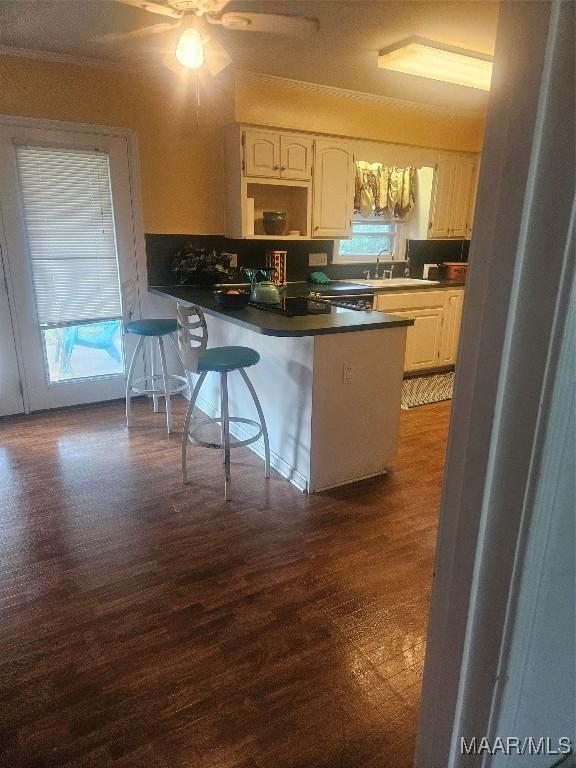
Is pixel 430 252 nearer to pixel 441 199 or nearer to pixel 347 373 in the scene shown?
pixel 441 199

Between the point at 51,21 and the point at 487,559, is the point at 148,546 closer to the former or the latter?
the point at 487,559

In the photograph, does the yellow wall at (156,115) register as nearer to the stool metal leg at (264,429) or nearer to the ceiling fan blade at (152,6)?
the ceiling fan blade at (152,6)

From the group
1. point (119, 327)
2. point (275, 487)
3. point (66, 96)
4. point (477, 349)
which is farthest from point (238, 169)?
point (477, 349)

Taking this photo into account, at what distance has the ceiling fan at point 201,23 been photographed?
6.97 ft

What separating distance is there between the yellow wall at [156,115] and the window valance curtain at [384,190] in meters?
1.50

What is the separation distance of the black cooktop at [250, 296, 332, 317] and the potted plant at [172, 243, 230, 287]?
1.22 m

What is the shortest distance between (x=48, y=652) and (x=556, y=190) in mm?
1972

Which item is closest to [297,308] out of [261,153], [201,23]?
[201,23]

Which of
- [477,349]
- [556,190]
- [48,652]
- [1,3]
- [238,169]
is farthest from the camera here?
[238,169]

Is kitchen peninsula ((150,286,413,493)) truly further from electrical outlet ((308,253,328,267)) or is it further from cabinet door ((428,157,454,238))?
cabinet door ((428,157,454,238))

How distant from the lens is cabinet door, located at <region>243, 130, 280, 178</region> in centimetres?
385

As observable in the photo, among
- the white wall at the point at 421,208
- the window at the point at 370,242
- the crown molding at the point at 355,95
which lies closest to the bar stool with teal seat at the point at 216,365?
the crown molding at the point at 355,95

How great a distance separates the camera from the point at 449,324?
16.0 ft

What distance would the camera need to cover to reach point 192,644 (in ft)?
5.65
